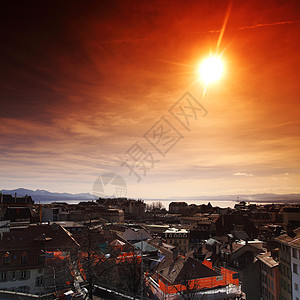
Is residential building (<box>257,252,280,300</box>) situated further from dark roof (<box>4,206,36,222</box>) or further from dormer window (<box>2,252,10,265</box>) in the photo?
dark roof (<box>4,206,36,222</box>)

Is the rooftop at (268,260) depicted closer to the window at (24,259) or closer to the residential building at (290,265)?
the residential building at (290,265)

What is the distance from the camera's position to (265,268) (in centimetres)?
3119

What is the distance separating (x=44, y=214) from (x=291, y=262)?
247ft

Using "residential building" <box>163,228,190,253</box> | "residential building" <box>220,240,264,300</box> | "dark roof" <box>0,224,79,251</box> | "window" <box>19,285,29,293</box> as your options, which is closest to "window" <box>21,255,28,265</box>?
"dark roof" <box>0,224,79,251</box>

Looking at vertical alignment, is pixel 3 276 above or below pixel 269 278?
above

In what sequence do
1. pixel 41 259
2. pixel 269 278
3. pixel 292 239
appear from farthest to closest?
pixel 269 278, pixel 292 239, pixel 41 259

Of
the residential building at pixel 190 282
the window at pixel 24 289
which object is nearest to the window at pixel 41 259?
the window at pixel 24 289

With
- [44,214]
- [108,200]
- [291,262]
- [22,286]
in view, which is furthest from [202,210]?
[22,286]

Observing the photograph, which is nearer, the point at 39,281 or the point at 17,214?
the point at 39,281

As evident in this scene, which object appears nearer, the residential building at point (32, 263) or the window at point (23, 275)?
the residential building at point (32, 263)

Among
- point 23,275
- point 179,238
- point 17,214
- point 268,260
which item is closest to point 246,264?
point 268,260

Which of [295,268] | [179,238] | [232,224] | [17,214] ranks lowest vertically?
[179,238]

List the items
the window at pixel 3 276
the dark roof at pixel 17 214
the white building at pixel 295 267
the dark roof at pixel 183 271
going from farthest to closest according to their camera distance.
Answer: the dark roof at pixel 17 214, the white building at pixel 295 267, the dark roof at pixel 183 271, the window at pixel 3 276

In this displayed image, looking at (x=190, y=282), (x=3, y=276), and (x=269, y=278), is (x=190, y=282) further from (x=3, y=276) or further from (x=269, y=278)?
(x=3, y=276)
